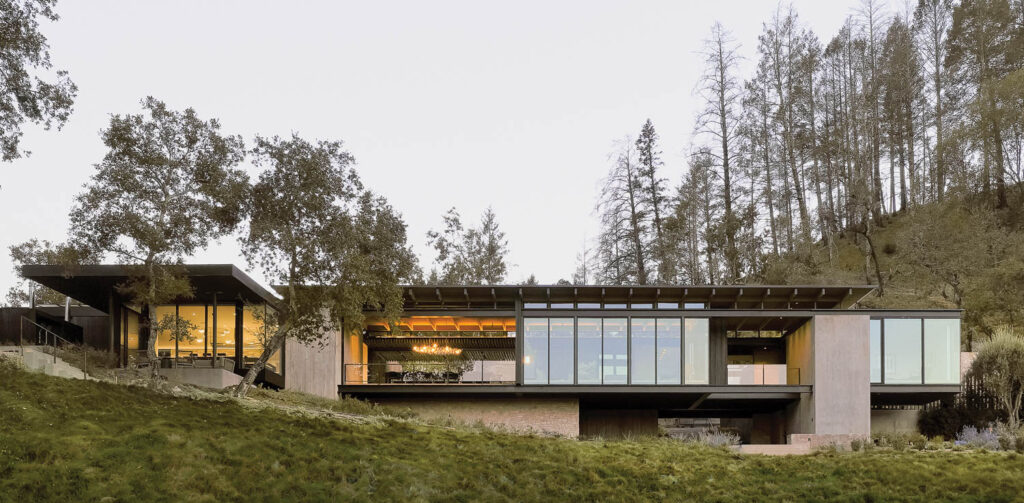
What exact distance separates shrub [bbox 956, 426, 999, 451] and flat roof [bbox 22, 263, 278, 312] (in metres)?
18.5

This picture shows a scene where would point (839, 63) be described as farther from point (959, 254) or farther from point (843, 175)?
point (959, 254)

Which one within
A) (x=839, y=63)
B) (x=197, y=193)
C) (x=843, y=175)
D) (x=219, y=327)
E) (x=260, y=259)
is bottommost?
(x=219, y=327)

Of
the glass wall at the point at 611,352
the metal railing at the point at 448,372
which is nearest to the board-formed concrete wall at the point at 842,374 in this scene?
the glass wall at the point at 611,352

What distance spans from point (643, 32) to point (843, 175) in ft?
56.5

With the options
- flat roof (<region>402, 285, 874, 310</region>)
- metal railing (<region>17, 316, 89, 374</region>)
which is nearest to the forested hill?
flat roof (<region>402, 285, 874, 310</region>)

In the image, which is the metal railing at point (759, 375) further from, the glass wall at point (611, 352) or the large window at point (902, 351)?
the large window at point (902, 351)

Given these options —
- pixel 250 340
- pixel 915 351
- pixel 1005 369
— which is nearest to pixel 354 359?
pixel 250 340

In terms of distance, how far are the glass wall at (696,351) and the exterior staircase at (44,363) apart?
16275 millimetres

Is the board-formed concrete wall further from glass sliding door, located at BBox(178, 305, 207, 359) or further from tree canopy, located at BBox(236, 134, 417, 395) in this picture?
glass sliding door, located at BBox(178, 305, 207, 359)

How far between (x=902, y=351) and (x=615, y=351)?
8552mm

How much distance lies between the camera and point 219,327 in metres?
25.6

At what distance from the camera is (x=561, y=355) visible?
27469mm

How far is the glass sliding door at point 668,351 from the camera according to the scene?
27594mm

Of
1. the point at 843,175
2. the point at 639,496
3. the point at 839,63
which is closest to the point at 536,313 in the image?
the point at 639,496
